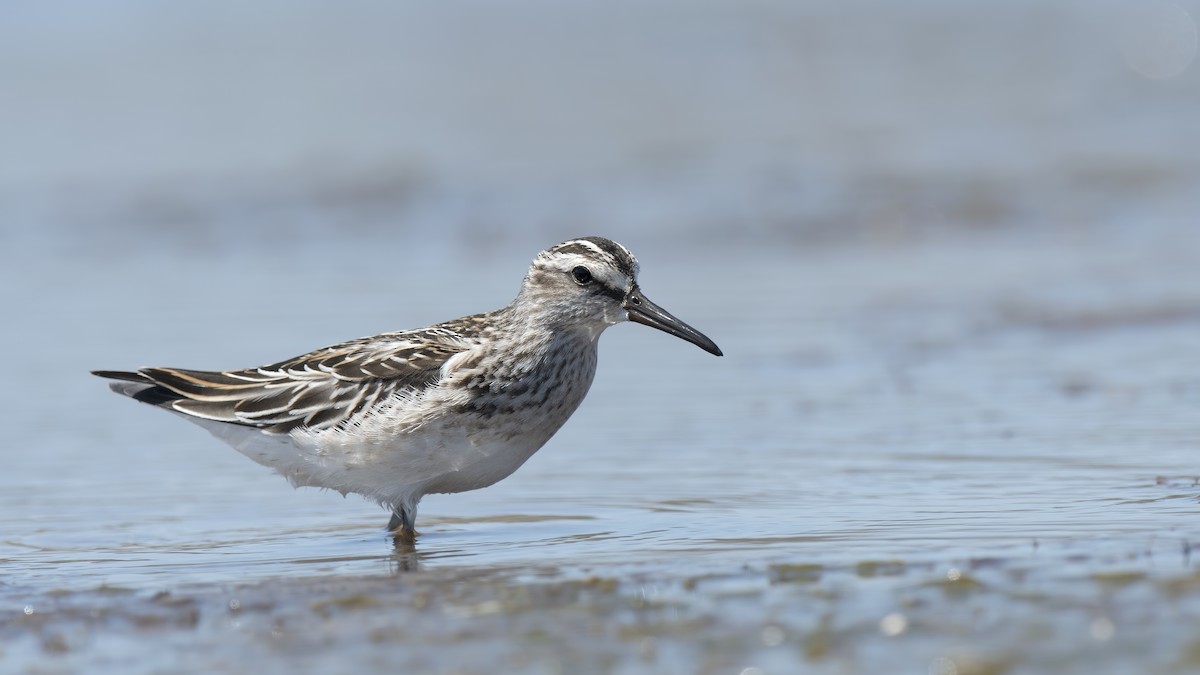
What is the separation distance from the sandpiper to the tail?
18 mm

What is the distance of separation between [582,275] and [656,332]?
14.2 ft

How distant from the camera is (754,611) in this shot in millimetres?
5613

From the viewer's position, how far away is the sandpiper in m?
7.59

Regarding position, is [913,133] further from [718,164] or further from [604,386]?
[604,386]

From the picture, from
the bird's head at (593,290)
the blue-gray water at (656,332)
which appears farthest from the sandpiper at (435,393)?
the blue-gray water at (656,332)

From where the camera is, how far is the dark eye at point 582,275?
26.1 ft

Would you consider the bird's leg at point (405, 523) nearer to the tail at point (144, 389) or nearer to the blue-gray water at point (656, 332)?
the blue-gray water at point (656, 332)

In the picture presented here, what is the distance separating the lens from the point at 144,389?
8.39 metres

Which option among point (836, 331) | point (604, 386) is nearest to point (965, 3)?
point (836, 331)

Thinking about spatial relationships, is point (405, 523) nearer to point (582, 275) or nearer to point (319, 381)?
point (319, 381)

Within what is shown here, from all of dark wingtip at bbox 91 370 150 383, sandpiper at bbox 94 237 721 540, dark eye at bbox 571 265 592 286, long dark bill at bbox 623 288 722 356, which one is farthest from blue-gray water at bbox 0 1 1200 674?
dark eye at bbox 571 265 592 286

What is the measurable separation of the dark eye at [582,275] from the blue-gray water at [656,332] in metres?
1.08

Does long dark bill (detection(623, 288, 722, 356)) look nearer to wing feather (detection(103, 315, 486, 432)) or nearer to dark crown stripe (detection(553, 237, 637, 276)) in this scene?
dark crown stripe (detection(553, 237, 637, 276))

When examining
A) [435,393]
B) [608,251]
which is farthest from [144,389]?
[608,251]
